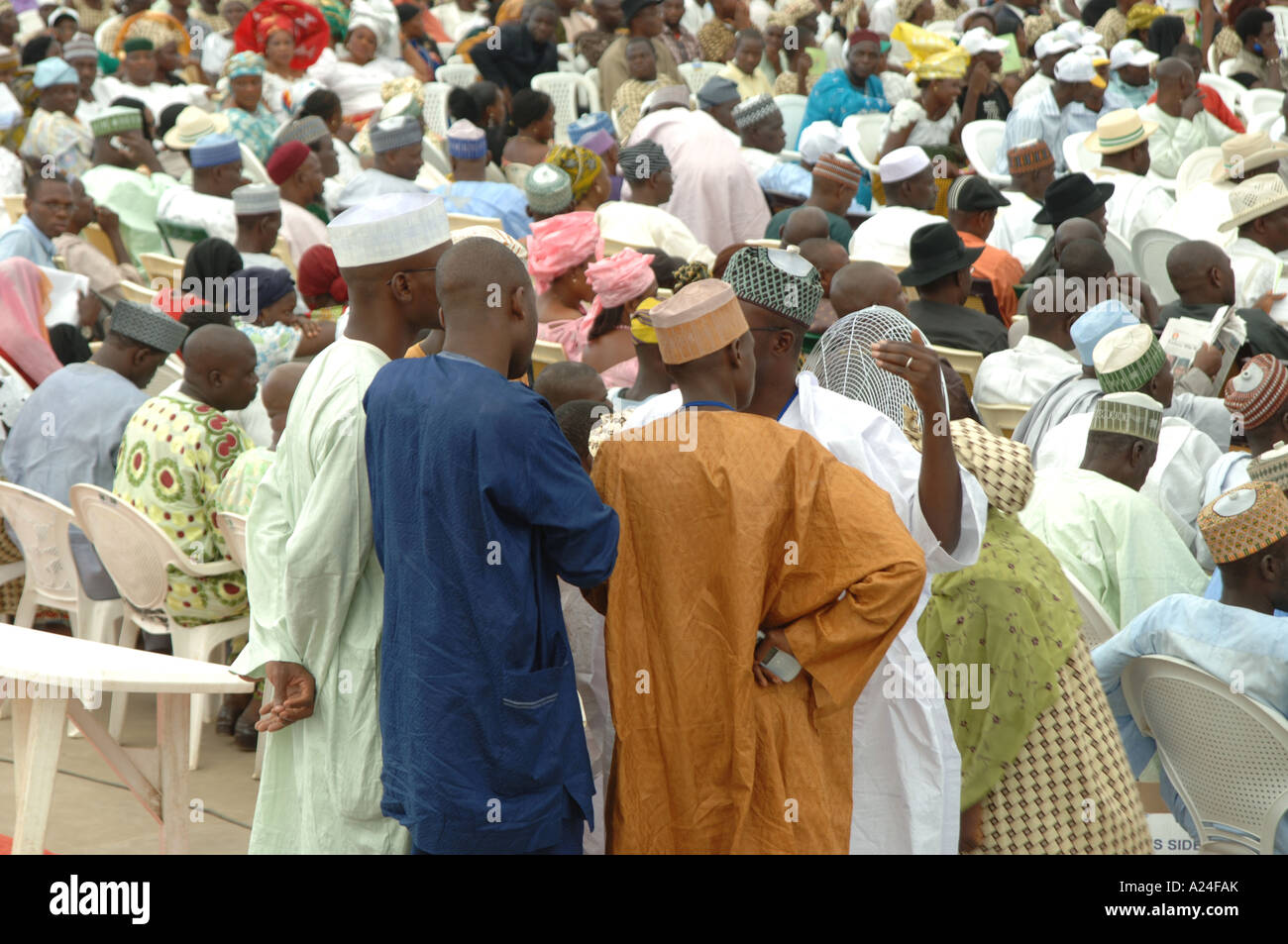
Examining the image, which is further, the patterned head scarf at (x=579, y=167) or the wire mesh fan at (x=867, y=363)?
the patterned head scarf at (x=579, y=167)

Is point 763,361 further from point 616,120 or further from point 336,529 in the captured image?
point 616,120

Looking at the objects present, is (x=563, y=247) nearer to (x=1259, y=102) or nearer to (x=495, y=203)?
(x=495, y=203)

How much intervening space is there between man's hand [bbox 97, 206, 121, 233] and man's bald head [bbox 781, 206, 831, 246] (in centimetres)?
371

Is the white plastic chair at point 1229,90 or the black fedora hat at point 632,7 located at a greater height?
the black fedora hat at point 632,7

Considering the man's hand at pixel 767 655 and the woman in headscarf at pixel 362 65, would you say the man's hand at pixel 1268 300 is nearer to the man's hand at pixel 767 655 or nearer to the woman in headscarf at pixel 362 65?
the man's hand at pixel 767 655

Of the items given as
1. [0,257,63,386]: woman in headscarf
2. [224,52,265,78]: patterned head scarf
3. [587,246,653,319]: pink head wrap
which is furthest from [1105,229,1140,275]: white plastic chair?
[224,52,265,78]: patterned head scarf

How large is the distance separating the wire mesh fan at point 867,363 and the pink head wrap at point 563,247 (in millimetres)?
2143

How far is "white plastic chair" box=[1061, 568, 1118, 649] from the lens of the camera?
12.2 ft

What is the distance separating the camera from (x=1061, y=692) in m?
3.14

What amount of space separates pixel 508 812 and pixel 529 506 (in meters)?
0.53

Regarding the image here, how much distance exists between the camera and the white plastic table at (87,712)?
10.1 feet

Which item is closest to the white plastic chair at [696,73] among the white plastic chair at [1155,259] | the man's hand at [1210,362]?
the white plastic chair at [1155,259]

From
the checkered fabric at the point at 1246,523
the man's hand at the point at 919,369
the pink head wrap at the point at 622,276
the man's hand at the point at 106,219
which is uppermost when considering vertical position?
the man's hand at the point at 106,219

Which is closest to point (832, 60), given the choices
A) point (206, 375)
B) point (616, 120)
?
point (616, 120)
